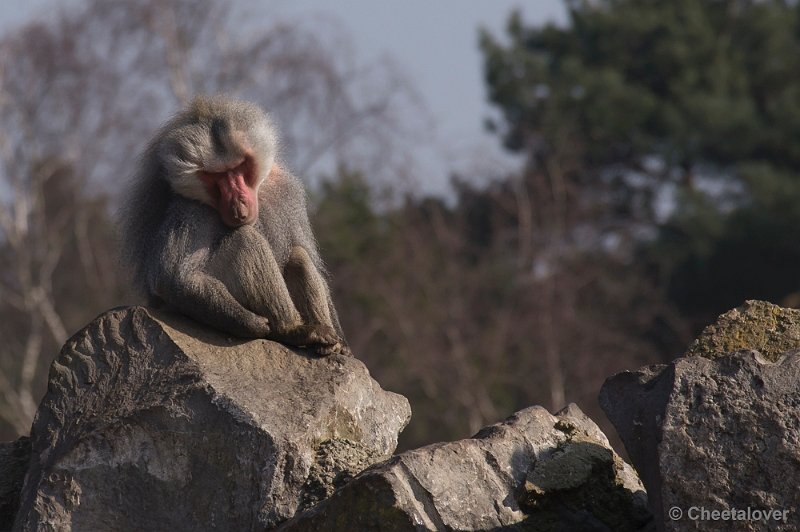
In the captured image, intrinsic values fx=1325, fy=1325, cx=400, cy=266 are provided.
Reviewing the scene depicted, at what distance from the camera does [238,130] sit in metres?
6.52

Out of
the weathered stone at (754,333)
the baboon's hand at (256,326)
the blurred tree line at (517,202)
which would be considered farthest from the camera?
the blurred tree line at (517,202)

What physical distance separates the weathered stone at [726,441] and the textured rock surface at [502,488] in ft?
1.81

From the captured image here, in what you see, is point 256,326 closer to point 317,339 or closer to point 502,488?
point 317,339

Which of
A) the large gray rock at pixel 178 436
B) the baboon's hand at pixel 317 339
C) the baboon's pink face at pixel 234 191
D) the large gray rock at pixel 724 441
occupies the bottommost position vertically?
the large gray rock at pixel 178 436

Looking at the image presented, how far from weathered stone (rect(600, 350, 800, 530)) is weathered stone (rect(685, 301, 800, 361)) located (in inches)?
18.1

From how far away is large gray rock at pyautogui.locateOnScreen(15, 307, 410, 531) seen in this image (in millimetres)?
5555

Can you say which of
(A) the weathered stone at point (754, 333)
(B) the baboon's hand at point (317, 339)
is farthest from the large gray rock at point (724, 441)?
(B) the baboon's hand at point (317, 339)

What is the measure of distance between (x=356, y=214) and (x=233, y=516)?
20.0 meters

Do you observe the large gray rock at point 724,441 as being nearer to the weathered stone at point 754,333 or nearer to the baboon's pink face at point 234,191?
the weathered stone at point 754,333

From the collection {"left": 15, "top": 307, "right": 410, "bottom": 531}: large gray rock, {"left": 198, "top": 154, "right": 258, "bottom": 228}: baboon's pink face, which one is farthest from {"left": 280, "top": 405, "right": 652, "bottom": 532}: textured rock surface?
{"left": 198, "top": 154, "right": 258, "bottom": 228}: baboon's pink face

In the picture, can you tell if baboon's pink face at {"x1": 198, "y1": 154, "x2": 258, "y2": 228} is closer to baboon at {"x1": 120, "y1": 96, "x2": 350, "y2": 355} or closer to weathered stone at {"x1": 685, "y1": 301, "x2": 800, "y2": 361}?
baboon at {"x1": 120, "y1": 96, "x2": 350, "y2": 355}

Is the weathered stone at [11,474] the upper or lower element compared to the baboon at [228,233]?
lower

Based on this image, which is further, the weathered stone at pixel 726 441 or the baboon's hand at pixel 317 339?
the baboon's hand at pixel 317 339

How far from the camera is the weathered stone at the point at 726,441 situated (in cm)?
467
